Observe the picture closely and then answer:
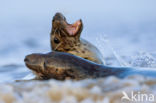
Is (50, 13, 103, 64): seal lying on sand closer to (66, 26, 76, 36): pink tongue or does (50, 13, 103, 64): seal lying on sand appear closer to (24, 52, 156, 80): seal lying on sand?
(66, 26, 76, 36): pink tongue

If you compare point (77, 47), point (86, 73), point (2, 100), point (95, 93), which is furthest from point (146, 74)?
point (77, 47)

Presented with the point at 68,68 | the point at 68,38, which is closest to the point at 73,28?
the point at 68,38

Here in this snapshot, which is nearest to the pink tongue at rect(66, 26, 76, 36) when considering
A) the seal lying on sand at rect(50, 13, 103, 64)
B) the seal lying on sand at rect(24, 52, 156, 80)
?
the seal lying on sand at rect(50, 13, 103, 64)

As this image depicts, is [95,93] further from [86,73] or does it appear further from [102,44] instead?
[102,44]

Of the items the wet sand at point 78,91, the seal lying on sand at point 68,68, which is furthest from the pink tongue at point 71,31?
the wet sand at point 78,91

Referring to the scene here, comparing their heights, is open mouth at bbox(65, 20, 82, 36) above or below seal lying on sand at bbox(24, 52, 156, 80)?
above

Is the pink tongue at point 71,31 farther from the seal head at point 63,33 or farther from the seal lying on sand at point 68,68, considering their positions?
the seal lying on sand at point 68,68
